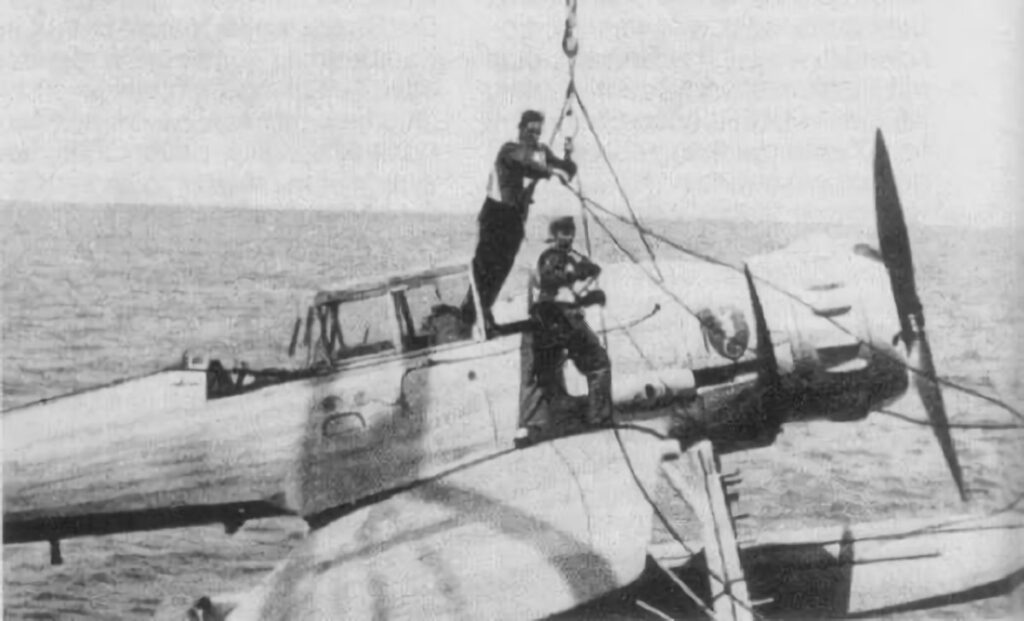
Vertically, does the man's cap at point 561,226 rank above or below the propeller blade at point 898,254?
above

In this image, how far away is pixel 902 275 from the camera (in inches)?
181

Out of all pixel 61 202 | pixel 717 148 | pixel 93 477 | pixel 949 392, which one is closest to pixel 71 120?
pixel 61 202

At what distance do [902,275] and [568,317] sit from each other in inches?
61.9

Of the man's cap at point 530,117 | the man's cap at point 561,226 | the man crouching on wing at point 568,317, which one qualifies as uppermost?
the man's cap at point 530,117

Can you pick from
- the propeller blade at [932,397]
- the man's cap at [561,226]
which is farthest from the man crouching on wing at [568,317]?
the propeller blade at [932,397]

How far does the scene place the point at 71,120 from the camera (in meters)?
4.80

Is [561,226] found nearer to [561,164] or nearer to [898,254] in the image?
[561,164]

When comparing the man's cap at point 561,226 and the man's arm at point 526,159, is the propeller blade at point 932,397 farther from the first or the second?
the man's arm at point 526,159

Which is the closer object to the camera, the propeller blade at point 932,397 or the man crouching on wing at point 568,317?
the man crouching on wing at point 568,317

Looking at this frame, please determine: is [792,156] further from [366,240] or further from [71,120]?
[71,120]

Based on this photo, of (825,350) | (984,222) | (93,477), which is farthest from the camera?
(984,222)

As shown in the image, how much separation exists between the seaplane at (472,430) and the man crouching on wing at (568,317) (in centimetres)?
9

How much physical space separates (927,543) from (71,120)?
185 inches

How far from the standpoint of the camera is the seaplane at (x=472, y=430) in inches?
161
